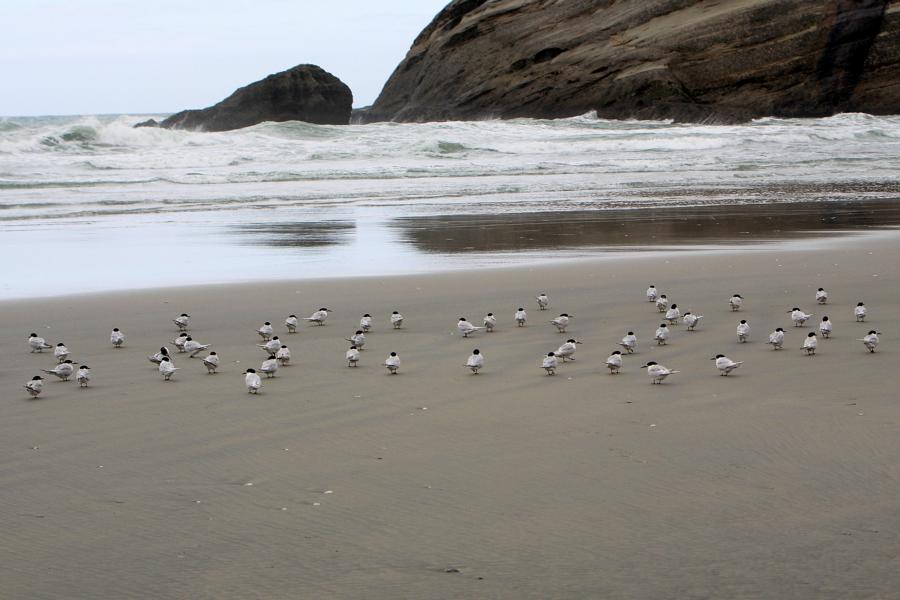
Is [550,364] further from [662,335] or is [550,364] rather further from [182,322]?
[182,322]

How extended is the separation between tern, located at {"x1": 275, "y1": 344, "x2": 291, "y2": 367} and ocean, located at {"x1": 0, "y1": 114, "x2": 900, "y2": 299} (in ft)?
15.0

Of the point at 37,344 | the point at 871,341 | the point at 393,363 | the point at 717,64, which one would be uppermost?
the point at 717,64

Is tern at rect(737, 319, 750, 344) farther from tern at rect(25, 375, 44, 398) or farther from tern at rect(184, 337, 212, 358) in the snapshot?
tern at rect(25, 375, 44, 398)

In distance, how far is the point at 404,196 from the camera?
26172 mm

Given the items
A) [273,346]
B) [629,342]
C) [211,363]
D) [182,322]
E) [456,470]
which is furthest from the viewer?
[182,322]

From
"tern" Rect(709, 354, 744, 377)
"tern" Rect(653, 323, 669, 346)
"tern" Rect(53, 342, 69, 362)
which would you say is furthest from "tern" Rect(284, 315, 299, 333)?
"tern" Rect(709, 354, 744, 377)

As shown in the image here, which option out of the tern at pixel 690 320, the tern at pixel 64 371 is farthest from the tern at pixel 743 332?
the tern at pixel 64 371

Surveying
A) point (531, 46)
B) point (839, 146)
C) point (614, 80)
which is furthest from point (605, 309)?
point (531, 46)

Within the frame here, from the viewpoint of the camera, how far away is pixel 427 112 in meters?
59.5

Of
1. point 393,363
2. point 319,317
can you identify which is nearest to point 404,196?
point 319,317

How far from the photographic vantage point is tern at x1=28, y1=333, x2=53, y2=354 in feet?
31.4

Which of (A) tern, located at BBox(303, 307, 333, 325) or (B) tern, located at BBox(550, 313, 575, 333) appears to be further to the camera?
(A) tern, located at BBox(303, 307, 333, 325)

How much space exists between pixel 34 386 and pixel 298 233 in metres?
10.9

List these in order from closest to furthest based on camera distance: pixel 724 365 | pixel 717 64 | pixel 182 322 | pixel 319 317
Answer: pixel 724 365 < pixel 182 322 < pixel 319 317 < pixel 717 64
